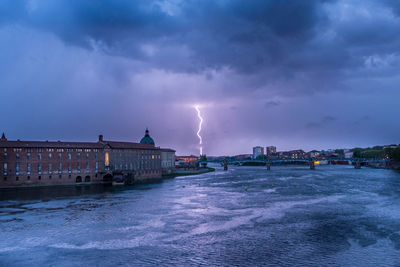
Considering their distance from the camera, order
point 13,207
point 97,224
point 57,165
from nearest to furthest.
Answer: point 97,224
point 13,207
point 57,165

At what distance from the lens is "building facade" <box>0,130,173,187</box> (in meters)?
88.6

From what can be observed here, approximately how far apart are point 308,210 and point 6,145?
80.7m

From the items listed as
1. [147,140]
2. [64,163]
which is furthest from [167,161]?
[64,163]

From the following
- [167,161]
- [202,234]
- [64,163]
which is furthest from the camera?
[167,161]

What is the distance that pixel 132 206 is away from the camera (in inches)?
2196

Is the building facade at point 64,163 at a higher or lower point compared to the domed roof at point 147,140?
lower

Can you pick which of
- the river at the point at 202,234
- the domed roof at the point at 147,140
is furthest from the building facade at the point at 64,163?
the domed roof at the point at 147,140

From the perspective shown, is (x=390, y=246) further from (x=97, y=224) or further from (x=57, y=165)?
(x=57, y=165)

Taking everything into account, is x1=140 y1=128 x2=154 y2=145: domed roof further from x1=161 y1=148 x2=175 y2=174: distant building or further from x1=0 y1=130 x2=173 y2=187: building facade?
x1=0 y1=130 x2=173 y2=187: building facade

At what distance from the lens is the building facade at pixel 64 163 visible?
88625 mm

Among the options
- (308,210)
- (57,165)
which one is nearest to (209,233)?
(308,210)

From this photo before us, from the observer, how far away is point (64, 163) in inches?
3816

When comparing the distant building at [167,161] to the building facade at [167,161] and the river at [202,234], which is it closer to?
the building facade at [167,161]

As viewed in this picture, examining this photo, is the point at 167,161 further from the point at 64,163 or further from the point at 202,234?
the point at 202,234
